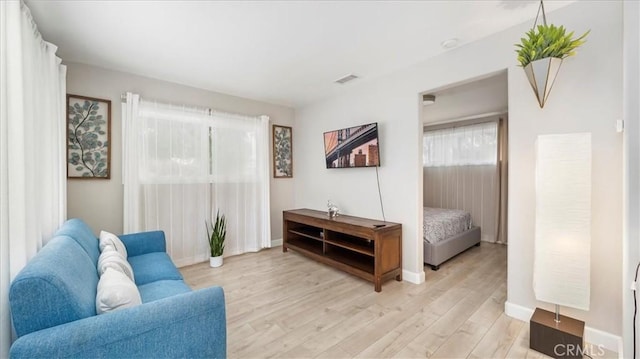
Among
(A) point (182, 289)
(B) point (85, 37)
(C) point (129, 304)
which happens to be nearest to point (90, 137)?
(B) point (85, 37)

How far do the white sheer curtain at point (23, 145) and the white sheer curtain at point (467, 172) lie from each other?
5.60m

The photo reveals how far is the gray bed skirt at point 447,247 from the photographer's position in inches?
134

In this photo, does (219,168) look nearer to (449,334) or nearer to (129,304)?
(129,304)

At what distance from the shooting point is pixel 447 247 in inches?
143

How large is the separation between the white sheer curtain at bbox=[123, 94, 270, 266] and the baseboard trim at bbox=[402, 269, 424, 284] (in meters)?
2.27

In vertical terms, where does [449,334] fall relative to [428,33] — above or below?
below

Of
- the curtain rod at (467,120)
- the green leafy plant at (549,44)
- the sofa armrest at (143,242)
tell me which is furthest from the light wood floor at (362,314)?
the curtain rod at (467,120)

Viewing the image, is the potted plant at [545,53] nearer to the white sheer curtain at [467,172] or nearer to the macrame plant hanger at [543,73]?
the macrame plant hanger at [543,73]

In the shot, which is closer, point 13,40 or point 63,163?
point 13,40

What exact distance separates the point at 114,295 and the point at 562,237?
276 cm

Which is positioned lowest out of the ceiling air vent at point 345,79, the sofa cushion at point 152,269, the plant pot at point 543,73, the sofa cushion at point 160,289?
the sofa cushion at point 160,289

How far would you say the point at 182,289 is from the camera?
190 cm

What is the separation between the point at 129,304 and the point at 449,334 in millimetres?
2208

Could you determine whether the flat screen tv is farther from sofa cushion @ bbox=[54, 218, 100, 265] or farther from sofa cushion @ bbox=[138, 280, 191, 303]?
sofa cushion @ bbox=[54, 218, 100, 265]
